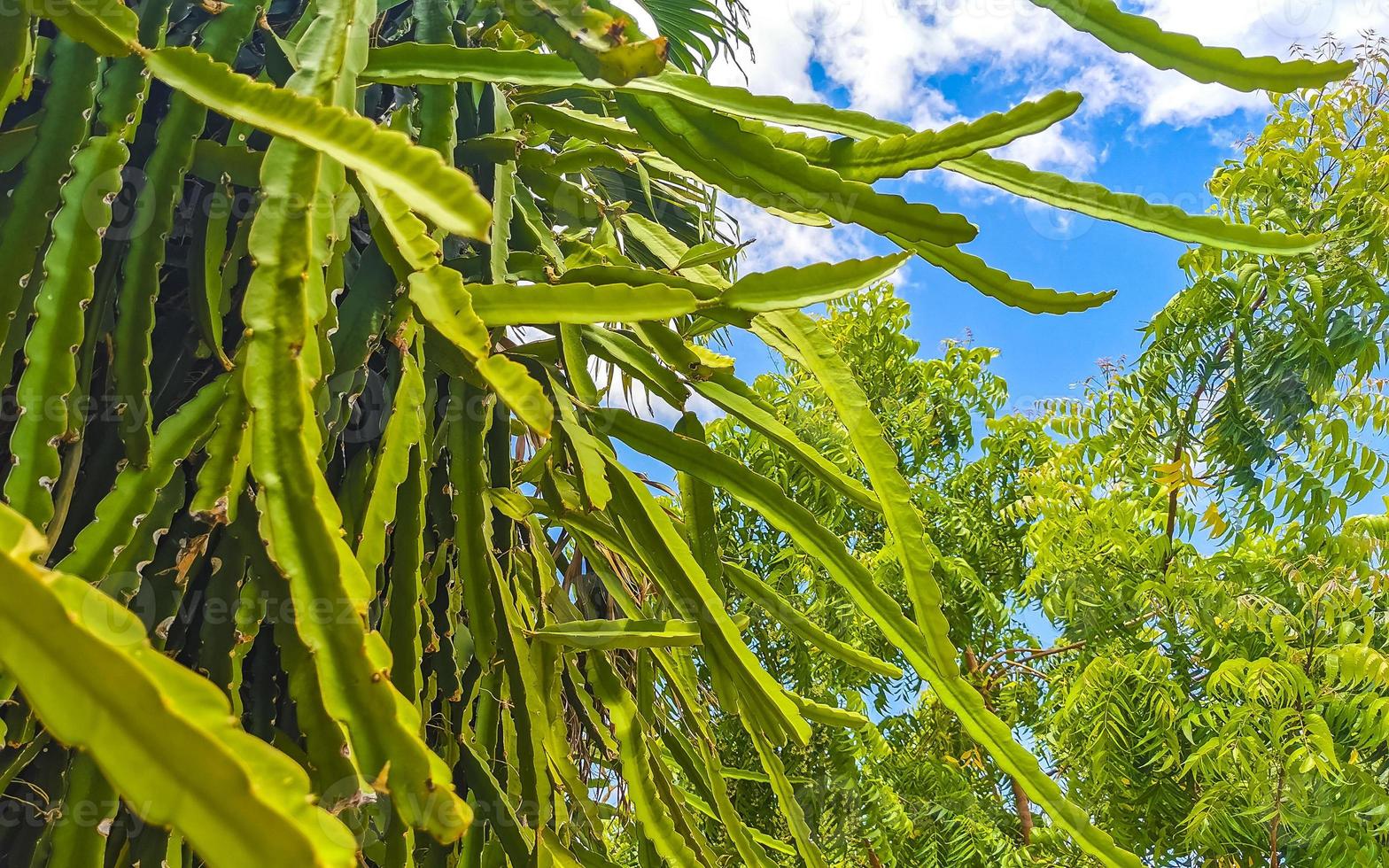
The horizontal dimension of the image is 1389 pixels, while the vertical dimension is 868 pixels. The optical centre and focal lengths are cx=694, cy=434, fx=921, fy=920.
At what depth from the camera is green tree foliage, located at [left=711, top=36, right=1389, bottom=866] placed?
1971mm

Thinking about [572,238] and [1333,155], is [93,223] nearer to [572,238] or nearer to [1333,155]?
[572,238]

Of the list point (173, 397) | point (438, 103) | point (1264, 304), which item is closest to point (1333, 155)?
→ point (1264, 304)

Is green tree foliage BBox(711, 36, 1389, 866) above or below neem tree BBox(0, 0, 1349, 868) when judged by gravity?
above

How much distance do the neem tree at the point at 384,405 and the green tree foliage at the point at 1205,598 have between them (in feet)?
3.98

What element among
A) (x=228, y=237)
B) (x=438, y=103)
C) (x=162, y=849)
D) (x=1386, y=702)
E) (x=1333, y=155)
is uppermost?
(x=1333, y=155)

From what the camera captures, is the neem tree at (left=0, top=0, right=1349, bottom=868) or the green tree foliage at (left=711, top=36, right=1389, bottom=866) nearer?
the neem tree at (left=0, top=0, right=1349, bottom=868)

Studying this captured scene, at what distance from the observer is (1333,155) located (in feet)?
7.81

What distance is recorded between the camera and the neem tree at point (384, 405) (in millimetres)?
352

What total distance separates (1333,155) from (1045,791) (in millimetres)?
2415

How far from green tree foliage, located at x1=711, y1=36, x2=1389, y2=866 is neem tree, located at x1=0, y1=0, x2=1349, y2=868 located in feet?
3.98

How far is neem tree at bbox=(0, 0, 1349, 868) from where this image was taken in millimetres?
352

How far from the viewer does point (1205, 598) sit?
2.29 meters

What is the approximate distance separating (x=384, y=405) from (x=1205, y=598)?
7.53ft

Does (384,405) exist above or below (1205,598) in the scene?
below
